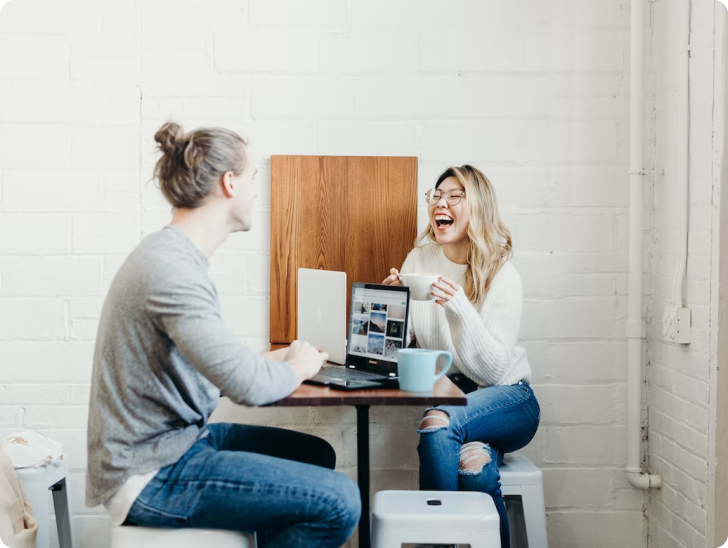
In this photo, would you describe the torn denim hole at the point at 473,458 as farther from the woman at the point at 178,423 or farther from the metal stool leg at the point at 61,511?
the metal stool leg at the point at 61,511

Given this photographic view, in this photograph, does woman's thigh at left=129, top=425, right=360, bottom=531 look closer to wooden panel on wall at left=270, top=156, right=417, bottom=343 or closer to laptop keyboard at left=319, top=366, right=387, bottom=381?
laptop keyboard at left=319, top=366, right=387, bottom=381

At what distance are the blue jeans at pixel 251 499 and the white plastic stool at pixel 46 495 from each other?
0.88 meters

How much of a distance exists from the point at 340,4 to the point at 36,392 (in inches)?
66.1

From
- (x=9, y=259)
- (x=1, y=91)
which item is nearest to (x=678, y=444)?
(x=9, y=259)

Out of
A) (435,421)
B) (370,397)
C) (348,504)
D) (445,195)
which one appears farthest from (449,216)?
(348,504)

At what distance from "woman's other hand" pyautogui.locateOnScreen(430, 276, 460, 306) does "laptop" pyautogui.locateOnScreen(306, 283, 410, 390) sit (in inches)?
5.0

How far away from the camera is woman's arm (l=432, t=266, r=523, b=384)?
2086mm

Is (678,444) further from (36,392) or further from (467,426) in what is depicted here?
Result: (36,392)

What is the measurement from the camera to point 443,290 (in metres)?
2.02

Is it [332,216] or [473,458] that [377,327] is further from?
[332,216]

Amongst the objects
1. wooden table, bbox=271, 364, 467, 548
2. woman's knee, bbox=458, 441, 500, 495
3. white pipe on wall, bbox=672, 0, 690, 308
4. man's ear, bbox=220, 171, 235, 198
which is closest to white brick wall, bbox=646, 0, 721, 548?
white pipe on wall, bbox=672, 0, 690, 308


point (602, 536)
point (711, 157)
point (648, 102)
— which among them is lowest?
point (602, 536)

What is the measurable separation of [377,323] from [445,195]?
1.99 feet

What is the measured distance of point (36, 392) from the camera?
256 centimetres
